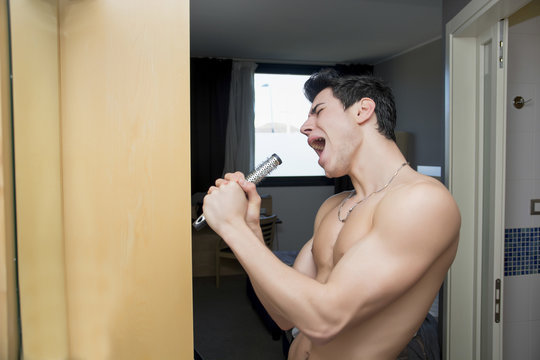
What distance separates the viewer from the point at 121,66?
2.36 feet

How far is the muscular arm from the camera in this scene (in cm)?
84

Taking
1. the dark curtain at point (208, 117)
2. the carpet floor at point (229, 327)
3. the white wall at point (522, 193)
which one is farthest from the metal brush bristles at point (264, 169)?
the dark curtain at point (208, 117)

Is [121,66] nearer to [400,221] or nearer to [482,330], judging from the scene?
[400,221]

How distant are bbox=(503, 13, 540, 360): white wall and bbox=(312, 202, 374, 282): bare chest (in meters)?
1.21

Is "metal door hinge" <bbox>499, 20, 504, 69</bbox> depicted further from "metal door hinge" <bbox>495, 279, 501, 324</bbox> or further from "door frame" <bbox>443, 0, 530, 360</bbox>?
"metal door hinge" <bbox>495, 279, 501, 324</bbox>

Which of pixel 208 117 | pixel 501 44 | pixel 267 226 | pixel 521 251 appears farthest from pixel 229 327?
pixel 501 44

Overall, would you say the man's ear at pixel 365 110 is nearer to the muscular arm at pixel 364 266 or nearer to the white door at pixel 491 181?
the muscular arm at pixel 364 266

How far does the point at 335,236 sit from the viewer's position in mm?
1192

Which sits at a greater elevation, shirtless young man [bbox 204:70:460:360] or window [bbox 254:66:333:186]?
window [bbox 254:66:333:186]

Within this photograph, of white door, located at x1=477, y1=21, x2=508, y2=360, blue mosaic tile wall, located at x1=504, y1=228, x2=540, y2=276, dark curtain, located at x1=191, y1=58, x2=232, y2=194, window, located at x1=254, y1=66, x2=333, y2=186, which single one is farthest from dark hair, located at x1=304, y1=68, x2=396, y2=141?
window, located at x1=254, y1=66, x2=333, y2=186

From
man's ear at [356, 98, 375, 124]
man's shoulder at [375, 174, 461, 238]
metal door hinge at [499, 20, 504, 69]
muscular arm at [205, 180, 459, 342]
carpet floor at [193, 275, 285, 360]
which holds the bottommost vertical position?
carpet floor at [193, 275, 285, 360]

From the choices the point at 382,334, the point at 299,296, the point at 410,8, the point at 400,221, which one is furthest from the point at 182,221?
the point at 410,8

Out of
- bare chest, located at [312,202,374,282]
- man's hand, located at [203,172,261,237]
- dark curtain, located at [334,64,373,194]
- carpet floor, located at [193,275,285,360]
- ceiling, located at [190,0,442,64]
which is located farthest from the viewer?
dark curtain, located at [334,64,373,194]

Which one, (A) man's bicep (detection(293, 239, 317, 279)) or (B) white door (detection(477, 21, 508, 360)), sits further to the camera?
(B) white door (detection(477, 21, 508, 360))
